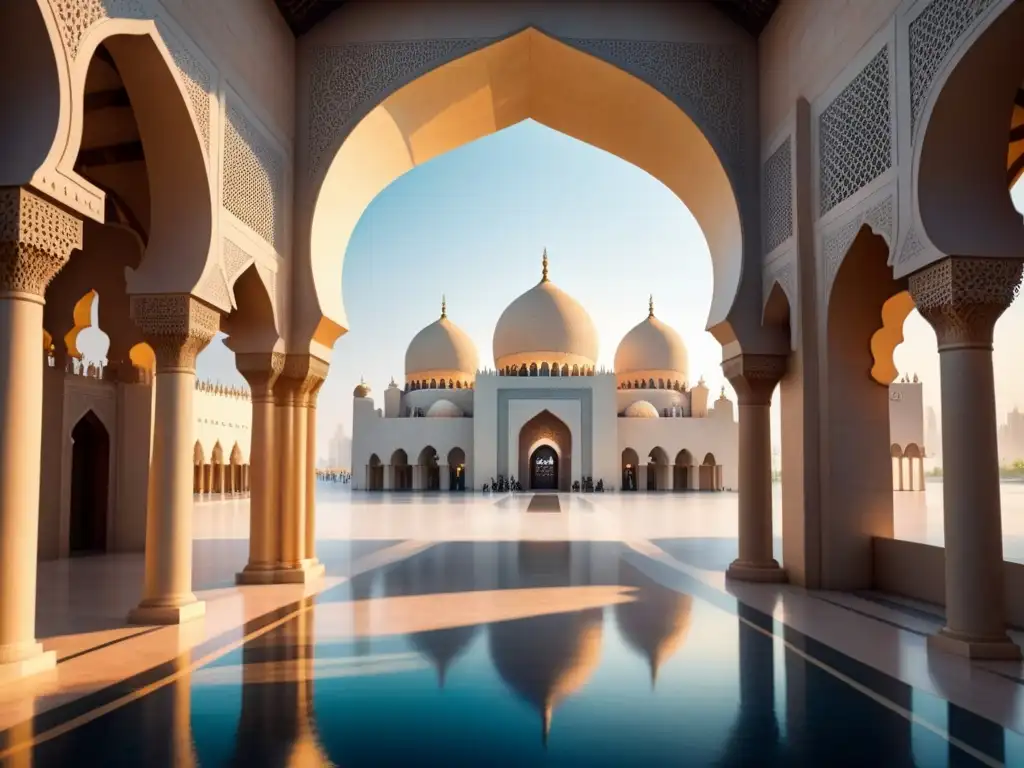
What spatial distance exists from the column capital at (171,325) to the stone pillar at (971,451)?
4655 millimetres

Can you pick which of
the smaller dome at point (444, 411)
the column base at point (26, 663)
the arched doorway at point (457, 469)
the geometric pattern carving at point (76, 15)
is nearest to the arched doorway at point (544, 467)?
the arched doorway at point (457, 469)

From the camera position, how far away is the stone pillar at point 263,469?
25.2 feet

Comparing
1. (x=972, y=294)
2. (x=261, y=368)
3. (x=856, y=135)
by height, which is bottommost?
(x=261, y=368)

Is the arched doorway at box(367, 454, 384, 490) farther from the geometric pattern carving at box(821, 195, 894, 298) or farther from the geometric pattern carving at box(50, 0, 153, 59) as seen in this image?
the geometric pattern carving at box(50, 0, 153, 59)

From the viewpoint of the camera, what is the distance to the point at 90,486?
11070mm

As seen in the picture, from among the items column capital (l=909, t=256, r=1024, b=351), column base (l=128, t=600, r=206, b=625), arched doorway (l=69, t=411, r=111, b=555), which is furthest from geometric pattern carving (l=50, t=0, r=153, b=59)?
arched doorway (l=69, t=411, r=111, b=555)

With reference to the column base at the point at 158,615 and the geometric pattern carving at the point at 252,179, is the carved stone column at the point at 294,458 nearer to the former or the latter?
the geometric pattern carving at the point at 252,179

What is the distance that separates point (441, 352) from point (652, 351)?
8.01 m

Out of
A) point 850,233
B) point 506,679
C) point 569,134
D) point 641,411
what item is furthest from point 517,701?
point 641,411

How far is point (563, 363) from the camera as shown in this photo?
102 ft

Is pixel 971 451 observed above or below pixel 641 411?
below

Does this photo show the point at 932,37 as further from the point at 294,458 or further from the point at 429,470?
the point at 429,470

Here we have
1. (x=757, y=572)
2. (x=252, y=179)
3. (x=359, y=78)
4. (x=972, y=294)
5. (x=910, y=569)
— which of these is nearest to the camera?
(x=972, y=294)

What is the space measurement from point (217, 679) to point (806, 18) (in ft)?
21.7
